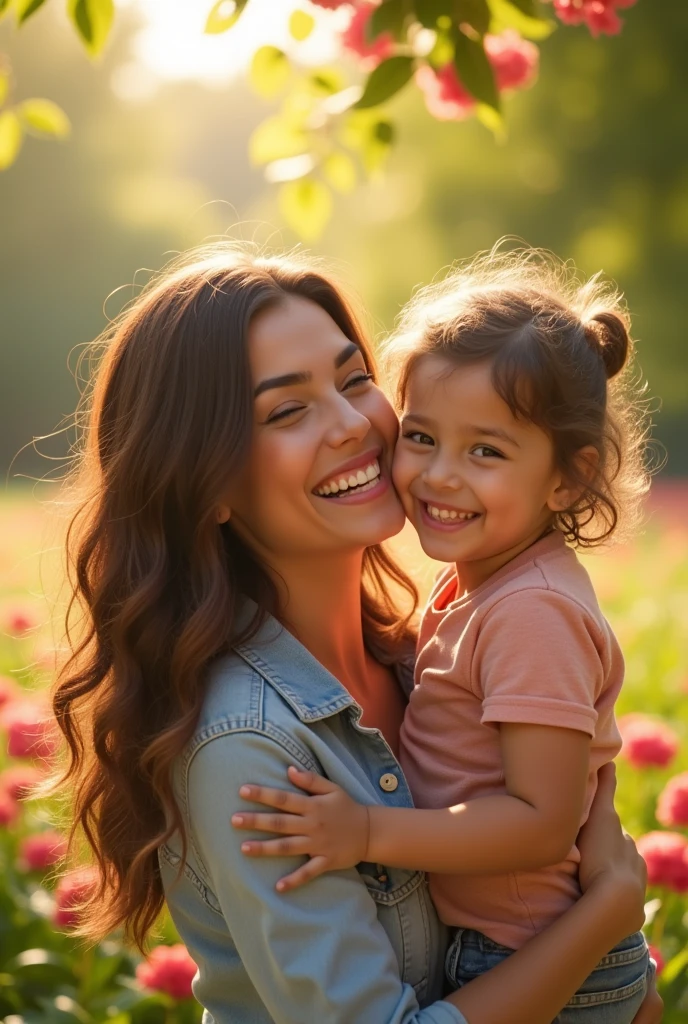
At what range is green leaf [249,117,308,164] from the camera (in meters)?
3.12

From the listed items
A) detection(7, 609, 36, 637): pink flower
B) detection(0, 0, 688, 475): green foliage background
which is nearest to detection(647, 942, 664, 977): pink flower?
detection(7, 609, 36, 637): pink flower

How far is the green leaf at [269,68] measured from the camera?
282 centimetres

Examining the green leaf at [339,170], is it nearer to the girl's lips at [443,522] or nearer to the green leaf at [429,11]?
the green leaf at [429,11]

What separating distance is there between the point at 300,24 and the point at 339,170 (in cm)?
46

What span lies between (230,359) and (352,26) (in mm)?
1360

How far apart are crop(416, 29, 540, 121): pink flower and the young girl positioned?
39.5 inches

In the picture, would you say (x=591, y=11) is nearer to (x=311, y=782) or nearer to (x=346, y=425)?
(x=346, y=425)

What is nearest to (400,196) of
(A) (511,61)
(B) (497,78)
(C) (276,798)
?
(A) (511,61)

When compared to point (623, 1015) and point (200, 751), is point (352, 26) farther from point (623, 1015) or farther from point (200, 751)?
point (623, 1015)

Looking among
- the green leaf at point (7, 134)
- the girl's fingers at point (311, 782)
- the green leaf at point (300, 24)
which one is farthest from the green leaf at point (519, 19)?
the girl's fingers at point (311, 782)

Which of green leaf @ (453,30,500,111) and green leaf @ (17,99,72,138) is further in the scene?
green leaf @ (17,99,72,138)

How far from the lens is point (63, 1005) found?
3086mm

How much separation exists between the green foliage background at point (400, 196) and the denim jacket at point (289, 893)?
1190 centimetres

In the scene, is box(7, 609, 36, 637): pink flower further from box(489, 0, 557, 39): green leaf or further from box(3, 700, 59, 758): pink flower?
box(489, 0, 557, 39): green leaf
